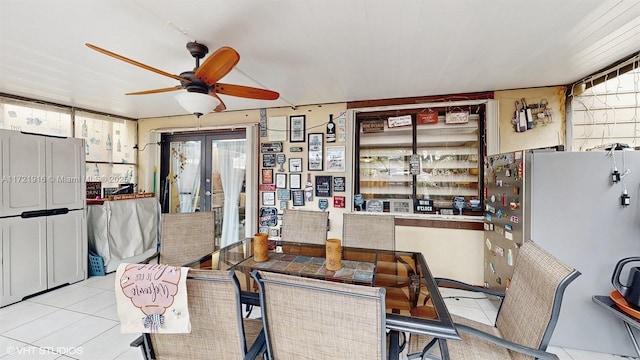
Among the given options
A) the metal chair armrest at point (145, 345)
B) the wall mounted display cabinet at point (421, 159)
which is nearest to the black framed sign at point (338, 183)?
the wall mounted display cabinet at point (421, 159)

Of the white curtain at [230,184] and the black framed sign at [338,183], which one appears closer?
the black framed sign at [338,183]

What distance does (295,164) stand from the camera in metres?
3.71

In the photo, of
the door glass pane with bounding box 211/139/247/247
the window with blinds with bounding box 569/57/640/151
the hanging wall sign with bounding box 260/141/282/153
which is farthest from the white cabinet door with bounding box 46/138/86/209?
the window with blinds with bounding box 569/57/640/151

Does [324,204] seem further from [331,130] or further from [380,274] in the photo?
[380,274]

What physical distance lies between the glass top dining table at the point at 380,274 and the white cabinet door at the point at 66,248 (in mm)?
2380

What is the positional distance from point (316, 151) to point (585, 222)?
274 centimetres

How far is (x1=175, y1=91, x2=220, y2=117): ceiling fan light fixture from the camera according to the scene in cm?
171

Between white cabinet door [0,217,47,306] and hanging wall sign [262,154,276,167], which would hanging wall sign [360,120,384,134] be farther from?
white cabinet door [0,217,47,306]

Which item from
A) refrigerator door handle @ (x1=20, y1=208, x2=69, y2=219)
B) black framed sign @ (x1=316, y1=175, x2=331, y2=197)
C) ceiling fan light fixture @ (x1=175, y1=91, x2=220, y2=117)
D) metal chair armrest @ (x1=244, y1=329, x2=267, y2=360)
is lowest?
metal chair armrest @ (x1=244, y1=329, x2=267, y2=360)

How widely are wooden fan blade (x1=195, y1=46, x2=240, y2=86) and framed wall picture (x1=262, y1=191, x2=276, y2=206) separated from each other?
2.24 meters

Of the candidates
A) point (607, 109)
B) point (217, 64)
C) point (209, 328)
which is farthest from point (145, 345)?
point (607, 109)

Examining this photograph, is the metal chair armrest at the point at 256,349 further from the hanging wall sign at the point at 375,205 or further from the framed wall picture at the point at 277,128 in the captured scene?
the framed wall picture at the point at 277,128

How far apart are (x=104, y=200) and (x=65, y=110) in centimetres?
141

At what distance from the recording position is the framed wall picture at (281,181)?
377 cm
